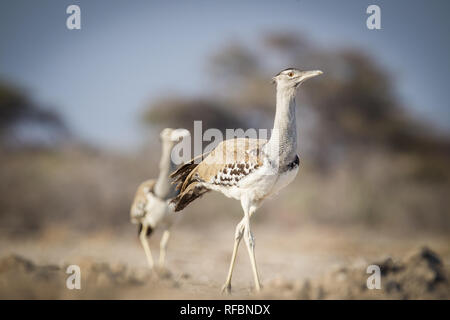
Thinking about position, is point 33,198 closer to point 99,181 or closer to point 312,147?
point 99,181

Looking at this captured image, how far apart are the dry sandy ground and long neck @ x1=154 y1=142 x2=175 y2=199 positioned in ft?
3.09

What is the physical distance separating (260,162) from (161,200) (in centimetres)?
197

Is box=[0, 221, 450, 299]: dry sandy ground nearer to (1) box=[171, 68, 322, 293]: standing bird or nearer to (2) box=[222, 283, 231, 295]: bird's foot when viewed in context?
(2) box=[222, 283, 231, 295]: bird's foot

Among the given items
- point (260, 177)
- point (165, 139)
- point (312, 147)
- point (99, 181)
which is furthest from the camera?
point (312, 147)

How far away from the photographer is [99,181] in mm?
13578

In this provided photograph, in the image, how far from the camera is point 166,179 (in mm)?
6109

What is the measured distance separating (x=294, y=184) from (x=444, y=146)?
4843mm

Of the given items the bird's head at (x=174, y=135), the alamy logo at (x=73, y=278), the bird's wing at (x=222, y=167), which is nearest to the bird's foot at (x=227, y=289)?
the bird's wing at (x=222, y=167)

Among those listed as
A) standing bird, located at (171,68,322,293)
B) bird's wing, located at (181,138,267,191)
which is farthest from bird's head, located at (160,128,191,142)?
standing bird, located at (171,68,322,293)

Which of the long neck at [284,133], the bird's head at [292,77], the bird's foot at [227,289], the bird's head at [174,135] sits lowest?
the bird's foot at [227,289]

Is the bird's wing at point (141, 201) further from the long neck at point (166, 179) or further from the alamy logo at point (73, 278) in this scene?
the alamy logo at point (73, 278)

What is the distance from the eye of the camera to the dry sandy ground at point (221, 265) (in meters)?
4.77

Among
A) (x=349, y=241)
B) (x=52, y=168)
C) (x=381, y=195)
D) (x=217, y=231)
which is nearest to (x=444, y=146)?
(x=381, y=195)

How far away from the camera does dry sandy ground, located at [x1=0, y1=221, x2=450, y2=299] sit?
15.6 ft
